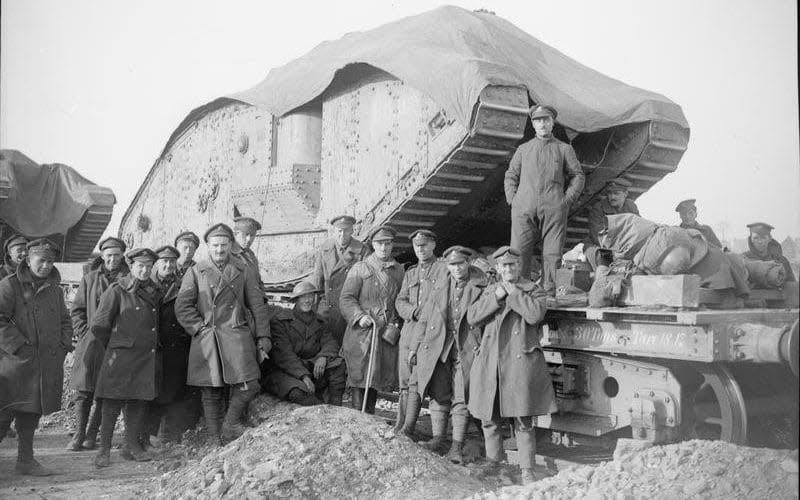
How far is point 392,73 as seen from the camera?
796cm

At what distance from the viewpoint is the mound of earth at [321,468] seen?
489cm

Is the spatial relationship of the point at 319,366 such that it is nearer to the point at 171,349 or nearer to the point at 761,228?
the point at 171,349

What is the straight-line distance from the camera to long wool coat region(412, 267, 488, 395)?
20.6 feet

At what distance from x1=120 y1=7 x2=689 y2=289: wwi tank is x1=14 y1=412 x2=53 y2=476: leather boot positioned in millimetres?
3663

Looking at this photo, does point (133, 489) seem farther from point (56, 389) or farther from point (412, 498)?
point (412, 498)

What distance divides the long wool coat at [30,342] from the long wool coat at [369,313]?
237 centimetres

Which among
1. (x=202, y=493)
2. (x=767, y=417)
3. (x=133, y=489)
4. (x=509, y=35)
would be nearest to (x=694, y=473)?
(x=767, y=417)

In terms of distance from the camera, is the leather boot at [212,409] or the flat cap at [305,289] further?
the flat cap at [305,289]

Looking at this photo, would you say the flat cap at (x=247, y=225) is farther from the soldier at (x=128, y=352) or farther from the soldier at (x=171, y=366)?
the soldier at (x=128, y=352)

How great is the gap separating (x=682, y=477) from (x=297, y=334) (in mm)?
3955

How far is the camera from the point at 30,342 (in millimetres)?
6309

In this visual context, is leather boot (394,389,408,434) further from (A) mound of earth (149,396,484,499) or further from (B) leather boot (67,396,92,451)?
(B) leather boot (67,396,92,451)

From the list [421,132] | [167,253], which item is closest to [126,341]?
[167,253]

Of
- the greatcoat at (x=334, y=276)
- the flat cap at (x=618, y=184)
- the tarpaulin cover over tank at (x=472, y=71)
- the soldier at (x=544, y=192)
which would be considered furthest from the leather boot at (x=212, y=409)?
the flat cap at (x=618, y=184)
